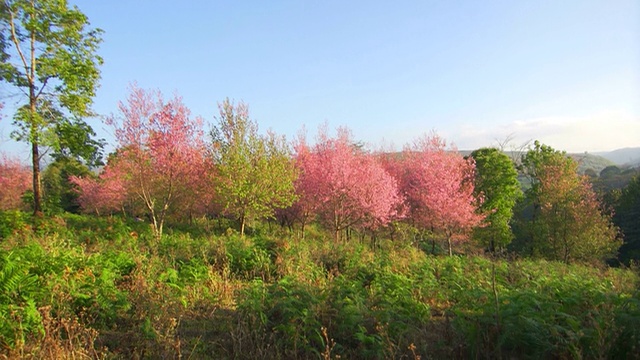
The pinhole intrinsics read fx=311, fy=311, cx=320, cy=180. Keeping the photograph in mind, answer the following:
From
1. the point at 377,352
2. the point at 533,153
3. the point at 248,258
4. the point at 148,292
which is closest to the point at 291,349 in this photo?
the point at 377,352

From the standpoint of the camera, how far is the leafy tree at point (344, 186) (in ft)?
51.5

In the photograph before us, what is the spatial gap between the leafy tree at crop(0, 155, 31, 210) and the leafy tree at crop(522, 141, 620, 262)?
1645 inches

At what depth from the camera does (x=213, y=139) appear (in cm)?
1443

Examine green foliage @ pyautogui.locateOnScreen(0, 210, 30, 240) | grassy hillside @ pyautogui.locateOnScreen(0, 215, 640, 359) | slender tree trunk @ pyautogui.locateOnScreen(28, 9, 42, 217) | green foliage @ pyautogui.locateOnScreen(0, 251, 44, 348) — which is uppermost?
slender tree trunk @ pyautogui.locateOnScreen(28, 9, 42, 217)

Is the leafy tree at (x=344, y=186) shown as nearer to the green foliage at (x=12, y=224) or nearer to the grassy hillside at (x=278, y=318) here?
the grassy hillside at (x=278, y=318)

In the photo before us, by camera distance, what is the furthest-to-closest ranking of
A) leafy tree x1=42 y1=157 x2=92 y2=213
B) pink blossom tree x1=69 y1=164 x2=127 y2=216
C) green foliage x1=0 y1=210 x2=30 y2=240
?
leafy tree x1=42 y1=157 x2=92 y2=213 < pink blossom tree x1=69 y1=164 x2=127 y2=216 < green foliage x1=0 y1=210 x2=30 y2=240

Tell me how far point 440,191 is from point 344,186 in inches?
241

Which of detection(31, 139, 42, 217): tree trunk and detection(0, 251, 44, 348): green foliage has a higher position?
detection(31, 139, 42, 217): tree trunk

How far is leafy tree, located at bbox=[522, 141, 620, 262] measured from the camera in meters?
19.0

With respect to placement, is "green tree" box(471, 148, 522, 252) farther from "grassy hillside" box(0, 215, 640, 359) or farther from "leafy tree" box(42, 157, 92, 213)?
"leafy tree" box(42, 157, 92, 213)

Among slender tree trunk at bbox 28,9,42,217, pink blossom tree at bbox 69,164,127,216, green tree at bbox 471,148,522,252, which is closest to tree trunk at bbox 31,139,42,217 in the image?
slender tree trunk at bbox 28,9,42,217

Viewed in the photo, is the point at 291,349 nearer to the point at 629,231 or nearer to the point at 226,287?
the point at 226,287

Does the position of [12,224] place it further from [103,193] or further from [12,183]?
[12,183]

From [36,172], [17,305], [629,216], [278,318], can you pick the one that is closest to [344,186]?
[278,318]
